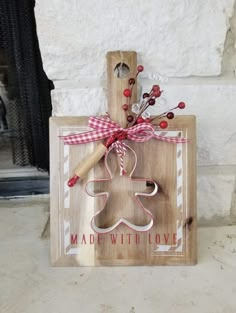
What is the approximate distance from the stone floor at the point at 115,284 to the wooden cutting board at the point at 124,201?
3 centimetres

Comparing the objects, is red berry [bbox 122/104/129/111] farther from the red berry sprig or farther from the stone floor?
the stone floor

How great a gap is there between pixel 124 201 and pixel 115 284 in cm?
15

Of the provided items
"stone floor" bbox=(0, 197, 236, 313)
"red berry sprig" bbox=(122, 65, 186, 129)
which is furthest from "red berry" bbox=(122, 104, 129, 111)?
"stone floor" bbox=(0, 197, 236, 313)

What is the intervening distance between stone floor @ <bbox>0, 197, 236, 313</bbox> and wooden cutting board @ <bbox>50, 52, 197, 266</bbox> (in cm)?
3

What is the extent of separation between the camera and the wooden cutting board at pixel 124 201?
674mm

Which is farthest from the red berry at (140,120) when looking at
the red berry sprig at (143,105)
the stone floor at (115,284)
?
the stone floor at (115,284)

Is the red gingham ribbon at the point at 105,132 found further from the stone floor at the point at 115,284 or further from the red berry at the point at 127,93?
the stone floor at the point at 115,284

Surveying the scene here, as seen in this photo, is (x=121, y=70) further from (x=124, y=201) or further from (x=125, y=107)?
(x=124, y=201)

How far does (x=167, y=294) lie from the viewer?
59cm

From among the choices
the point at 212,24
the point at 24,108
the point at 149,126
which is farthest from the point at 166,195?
the point at 24,108

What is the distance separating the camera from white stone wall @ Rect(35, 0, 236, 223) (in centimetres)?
70

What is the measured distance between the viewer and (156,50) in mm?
723

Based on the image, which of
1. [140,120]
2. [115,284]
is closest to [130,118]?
[140,120]

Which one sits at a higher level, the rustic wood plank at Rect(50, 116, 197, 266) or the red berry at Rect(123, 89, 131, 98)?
the red berry at Rect(123, 89, 131, 98)
